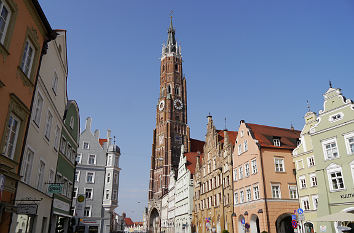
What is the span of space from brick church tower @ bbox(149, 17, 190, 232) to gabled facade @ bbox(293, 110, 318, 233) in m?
68.6

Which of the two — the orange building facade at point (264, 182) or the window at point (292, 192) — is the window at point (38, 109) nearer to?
the orange building facade at point (264, 182)

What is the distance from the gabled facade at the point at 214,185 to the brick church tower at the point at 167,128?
149 ft

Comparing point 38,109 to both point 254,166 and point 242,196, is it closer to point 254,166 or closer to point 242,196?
point 254,166

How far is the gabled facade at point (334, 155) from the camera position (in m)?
23.8

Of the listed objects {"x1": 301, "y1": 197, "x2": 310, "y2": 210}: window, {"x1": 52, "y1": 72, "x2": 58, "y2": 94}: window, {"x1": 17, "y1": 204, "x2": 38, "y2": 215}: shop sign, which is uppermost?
{"x1": 52, "y1": 72, "x2": 58, "y2": 94}: window

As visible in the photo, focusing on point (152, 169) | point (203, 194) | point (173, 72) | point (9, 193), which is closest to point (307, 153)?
point (203, 194)

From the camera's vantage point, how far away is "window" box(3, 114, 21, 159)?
1195cm

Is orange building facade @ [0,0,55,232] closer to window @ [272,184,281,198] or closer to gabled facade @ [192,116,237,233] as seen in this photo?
window @ [272,184,281,198]

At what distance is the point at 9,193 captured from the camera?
12.2 m

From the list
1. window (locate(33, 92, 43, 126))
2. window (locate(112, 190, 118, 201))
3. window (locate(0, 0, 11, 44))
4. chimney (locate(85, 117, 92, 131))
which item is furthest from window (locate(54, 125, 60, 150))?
window (locate(112, 190, 118, 201))

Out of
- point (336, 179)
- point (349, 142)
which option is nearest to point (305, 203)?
point (336, 179)

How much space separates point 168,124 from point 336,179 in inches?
3255

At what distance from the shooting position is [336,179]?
24.8 m

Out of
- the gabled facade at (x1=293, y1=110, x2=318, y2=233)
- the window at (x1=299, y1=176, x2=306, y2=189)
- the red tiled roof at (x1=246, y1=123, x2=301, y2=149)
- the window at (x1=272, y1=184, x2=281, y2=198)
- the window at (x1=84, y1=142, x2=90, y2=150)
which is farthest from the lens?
the window at (x1=84, y1=142, x2=90, y2=150)
